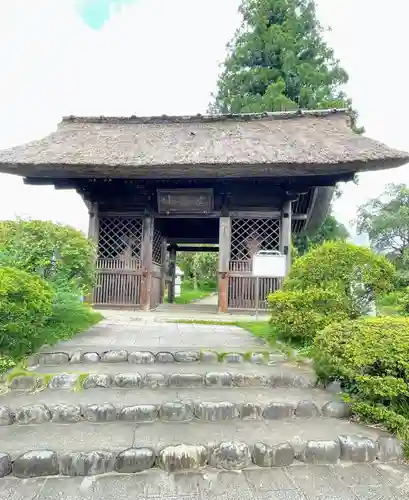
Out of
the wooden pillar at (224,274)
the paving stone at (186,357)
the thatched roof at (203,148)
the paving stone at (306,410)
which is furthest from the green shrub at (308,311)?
the wooden pillar at (224,274)

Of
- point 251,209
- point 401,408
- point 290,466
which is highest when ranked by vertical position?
point 251,209

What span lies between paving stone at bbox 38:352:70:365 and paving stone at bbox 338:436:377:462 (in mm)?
2724

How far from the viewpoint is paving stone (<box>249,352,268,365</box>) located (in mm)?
3936

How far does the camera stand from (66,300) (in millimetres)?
4816

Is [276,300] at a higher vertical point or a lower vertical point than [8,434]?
higher

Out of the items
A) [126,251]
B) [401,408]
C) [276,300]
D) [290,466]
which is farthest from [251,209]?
[290,466]

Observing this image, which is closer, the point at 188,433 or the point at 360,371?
the point at 188,433

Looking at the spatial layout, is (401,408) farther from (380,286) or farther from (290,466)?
(380,286)

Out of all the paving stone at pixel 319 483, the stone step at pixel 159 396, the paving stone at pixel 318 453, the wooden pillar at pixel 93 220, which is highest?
the wooden pillar at pixel 93 220

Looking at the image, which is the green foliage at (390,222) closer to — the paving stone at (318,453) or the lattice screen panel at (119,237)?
the lattice screen panel at (119,237)

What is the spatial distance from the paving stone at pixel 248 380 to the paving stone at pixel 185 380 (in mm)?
330

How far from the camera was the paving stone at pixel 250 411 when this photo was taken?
2885mm

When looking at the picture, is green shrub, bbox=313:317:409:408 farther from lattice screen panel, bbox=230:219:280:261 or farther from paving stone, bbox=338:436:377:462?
lattice screen panel, bbox=230:219:280:261

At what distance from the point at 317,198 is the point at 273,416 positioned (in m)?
7.78
